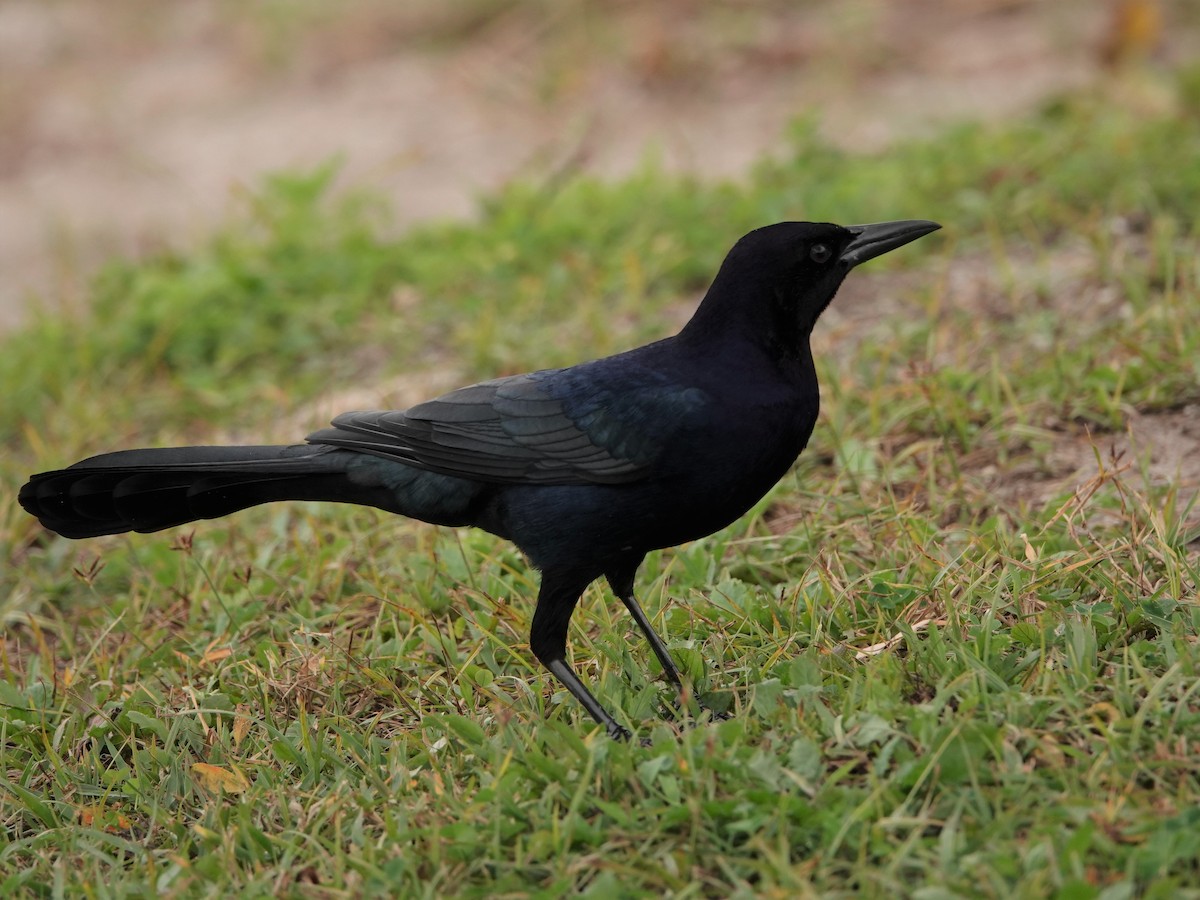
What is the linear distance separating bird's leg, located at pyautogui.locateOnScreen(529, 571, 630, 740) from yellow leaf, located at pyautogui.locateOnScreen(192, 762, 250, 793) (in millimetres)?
745

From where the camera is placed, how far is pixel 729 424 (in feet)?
10.6

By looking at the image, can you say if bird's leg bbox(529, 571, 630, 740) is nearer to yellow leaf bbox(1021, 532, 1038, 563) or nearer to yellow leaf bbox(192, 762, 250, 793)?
yellow leaf bbox(192, 762, 250, 793)

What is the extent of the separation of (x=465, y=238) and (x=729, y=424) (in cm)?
384

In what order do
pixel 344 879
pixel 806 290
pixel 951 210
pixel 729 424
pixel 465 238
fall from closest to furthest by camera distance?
pixel 344 879 → pixel 729 424 → pixel 806 290 → pixel 951 210 → pixel 465 238

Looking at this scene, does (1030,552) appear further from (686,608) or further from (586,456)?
(586,456)

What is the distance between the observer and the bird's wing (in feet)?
10.9

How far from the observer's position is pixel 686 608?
12.4 feet

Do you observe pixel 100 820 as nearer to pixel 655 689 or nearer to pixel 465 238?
pixel 655 689

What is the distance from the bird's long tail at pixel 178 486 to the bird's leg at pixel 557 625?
0.54 meters

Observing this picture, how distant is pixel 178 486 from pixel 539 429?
96 cm

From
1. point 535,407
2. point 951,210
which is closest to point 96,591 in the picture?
point 535,407

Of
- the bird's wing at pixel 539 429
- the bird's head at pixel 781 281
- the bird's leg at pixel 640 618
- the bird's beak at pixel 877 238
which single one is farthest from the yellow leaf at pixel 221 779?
the bird's beak at pixel 877 238

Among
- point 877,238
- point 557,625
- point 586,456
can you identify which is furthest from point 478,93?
point 557,625

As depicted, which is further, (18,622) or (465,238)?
(465,238)
